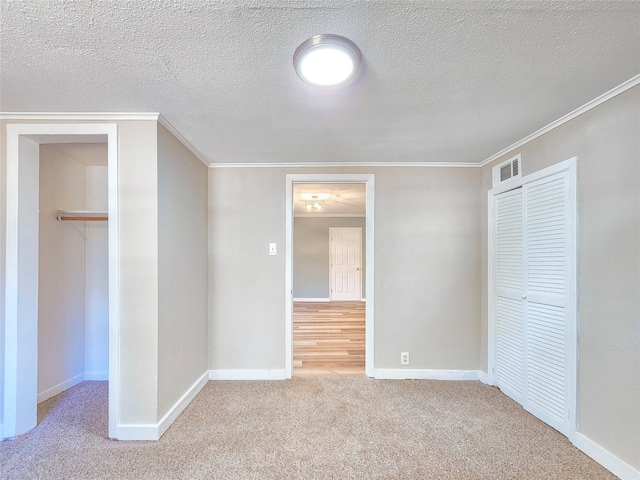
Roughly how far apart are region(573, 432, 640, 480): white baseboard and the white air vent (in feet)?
6.13

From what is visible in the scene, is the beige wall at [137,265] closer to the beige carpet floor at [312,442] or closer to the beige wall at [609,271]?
the beige carpet floor at [312,442]

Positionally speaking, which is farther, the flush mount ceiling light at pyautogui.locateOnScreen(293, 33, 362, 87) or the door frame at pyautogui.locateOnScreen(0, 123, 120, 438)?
the door frame at pyautogui.locateOnScreen(0, 123, 120, 438)

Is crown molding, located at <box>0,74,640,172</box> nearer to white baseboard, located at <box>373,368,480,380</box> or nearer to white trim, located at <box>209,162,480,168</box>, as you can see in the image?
white trim, located at <box>209,162,480,168</box>

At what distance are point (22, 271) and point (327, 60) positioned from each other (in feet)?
7.67

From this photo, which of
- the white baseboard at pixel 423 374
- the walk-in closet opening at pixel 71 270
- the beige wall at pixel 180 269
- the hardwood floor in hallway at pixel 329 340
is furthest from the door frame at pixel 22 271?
the white baseboard at pixel 423 374

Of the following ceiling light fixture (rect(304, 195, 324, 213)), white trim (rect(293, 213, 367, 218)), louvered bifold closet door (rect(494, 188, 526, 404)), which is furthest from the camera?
white trim (rect(293, 213, 367, 218))

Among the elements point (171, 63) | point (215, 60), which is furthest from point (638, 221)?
point (171, 63)

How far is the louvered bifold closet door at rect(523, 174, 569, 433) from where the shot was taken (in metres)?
2.04

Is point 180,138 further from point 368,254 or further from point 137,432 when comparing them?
A: point 137,432

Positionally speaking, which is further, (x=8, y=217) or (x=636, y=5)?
(x=8, y=217)

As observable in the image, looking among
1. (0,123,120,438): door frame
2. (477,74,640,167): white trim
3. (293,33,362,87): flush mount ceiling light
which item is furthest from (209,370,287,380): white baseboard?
(477,74,640,167): white trim

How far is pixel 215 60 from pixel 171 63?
21cm

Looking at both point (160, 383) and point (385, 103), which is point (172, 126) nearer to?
point (385, 103)

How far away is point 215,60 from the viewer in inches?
54.5
